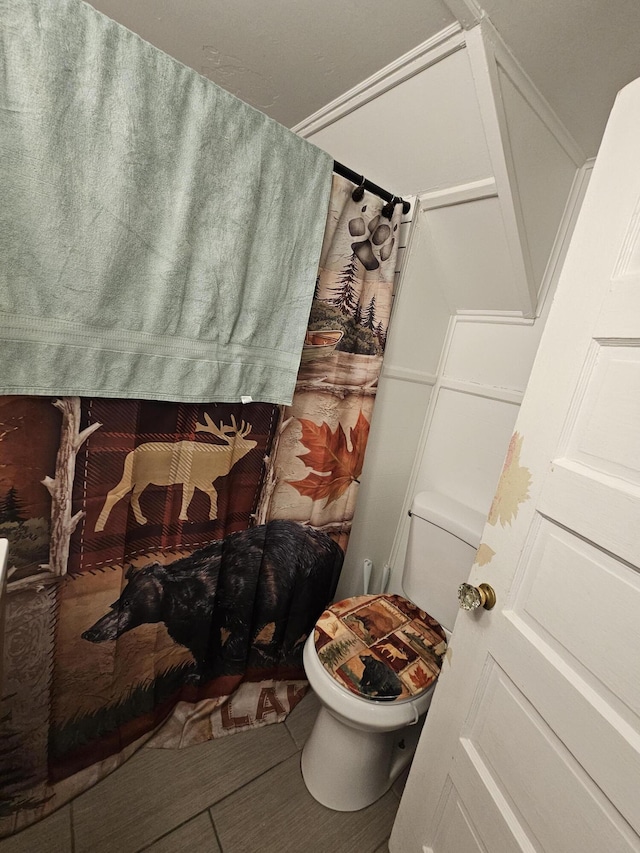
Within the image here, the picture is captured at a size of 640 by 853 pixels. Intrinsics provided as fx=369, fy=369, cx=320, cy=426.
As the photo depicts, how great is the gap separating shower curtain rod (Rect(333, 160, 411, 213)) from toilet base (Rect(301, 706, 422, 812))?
5.18 ft

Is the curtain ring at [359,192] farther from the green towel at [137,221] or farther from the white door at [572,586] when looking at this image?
the white door at [572,586]

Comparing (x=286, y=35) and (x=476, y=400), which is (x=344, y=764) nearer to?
(x=476, y=400)

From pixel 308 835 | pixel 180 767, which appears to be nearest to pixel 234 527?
pixel 180 767

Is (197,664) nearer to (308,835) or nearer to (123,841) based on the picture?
(123,841)

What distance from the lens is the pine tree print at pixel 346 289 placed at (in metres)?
1.17

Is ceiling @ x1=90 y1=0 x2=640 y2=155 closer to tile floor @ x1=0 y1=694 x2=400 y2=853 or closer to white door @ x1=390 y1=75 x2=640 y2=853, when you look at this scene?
white door @ x1=390 y1=75 x2=640 y2=853

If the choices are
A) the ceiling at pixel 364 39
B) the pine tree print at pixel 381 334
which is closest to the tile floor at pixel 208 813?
the pine tree print at pixel 381 334

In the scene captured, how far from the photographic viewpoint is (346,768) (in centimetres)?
109

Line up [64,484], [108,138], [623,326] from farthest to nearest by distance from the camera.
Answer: [64,484], [108,138], [623,326]

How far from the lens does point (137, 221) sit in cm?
80

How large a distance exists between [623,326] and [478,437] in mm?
870

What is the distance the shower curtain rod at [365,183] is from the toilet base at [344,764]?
158 cm

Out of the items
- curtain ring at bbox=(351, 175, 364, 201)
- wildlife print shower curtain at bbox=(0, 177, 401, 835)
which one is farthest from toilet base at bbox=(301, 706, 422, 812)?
curtain ring at bbox=(351, 175, 364, 201)

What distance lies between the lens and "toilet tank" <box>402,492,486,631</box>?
4.17ft
